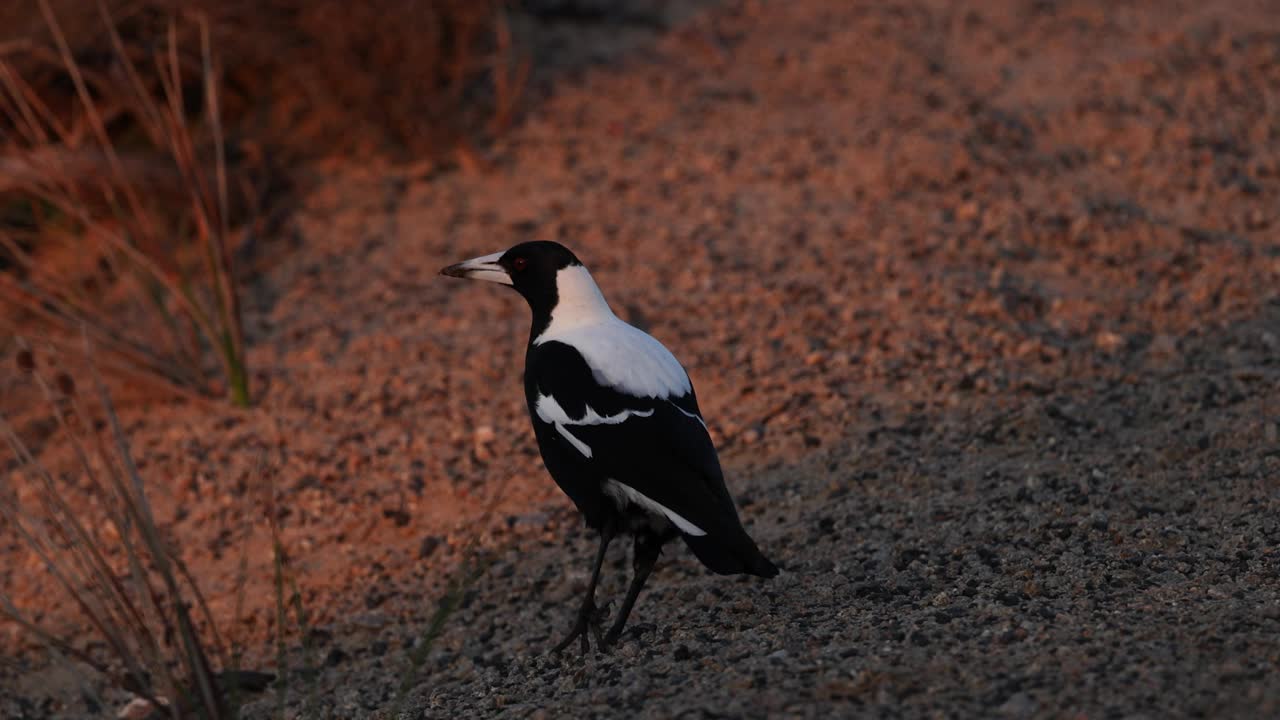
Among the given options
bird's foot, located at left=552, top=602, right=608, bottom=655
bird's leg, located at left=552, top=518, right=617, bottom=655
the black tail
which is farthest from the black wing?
bird's foot, located at left=552, top=602, right=608, bottom=655

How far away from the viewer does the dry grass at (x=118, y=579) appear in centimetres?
A: 297

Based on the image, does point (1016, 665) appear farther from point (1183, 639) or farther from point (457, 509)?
point (457, 509)

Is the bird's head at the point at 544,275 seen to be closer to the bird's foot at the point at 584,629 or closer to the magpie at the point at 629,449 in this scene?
the magpie at the point at 629,449

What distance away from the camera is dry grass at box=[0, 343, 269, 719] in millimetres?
2967

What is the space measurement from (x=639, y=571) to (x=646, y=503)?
27cm

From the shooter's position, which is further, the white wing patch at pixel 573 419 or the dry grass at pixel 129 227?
the dry grass at pixel 129 227

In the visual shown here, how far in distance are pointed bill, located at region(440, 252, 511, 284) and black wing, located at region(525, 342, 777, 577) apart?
0.48 m

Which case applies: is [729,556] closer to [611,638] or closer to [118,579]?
[611,638]

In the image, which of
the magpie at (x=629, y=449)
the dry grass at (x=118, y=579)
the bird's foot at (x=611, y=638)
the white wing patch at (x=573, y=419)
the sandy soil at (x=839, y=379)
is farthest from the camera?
the bird's foot at (x=611, y=638)

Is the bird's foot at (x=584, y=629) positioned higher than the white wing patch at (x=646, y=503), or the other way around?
the white wing patch at (x=646, y=503)

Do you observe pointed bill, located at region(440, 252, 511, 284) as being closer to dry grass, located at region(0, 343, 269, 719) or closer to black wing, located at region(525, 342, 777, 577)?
black wing, located at region(525, 342, 777, 577)

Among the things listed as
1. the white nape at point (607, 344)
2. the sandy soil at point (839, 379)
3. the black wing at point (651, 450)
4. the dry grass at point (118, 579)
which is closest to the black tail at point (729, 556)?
the black wing at point (651, 450)

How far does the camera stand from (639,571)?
383 cm

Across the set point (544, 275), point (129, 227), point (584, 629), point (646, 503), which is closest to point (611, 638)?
point (584, 629)
